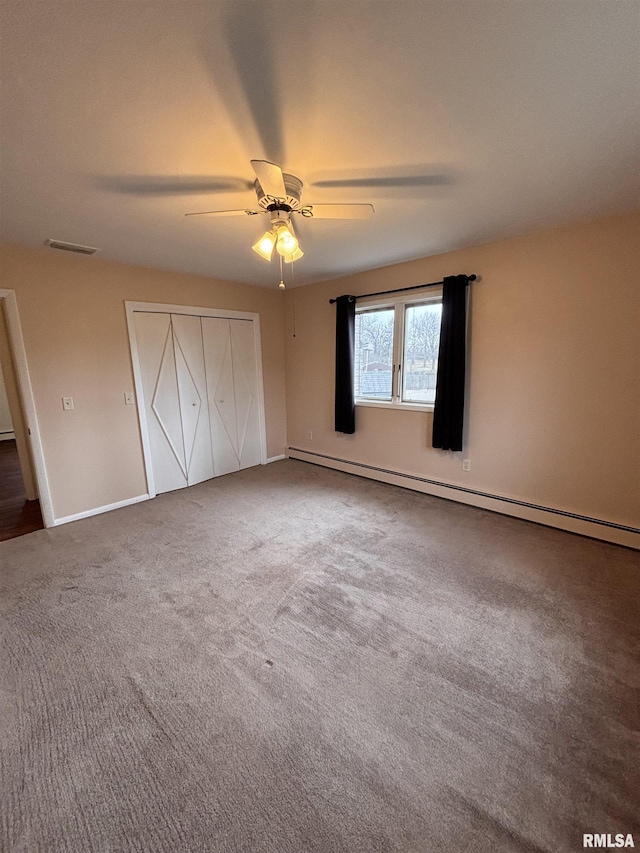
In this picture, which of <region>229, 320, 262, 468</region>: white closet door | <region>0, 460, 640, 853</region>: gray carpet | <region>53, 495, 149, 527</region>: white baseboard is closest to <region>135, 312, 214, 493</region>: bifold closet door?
<region>53, 495, 149, 527</region>: white baseboard

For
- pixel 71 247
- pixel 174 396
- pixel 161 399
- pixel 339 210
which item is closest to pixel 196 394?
pixel 174 396

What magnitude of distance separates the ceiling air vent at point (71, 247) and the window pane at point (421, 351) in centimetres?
306

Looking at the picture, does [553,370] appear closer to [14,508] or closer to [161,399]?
[161,399]

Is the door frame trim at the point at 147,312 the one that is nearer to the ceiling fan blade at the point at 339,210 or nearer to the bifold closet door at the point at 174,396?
the bifold closet door at the point at 174,396

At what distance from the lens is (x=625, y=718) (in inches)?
54.7

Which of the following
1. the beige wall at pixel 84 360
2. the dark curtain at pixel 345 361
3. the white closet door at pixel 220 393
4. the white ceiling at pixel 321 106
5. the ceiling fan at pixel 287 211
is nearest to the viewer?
the white ceiling at pixel 321 106

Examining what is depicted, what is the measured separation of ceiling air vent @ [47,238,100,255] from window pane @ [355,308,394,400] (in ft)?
9.06

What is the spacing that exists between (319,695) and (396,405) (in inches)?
115

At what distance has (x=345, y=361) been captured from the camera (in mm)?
4148

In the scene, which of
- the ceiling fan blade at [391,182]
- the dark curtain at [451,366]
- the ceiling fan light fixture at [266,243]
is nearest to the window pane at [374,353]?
the dark curtain at [451,366]

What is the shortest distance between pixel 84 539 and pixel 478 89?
3850mm

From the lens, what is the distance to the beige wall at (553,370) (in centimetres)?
252

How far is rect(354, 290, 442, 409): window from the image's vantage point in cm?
356

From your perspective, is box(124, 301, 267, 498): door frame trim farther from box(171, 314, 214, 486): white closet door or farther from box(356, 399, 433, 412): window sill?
box(356, 399, 433, 412): window sill
